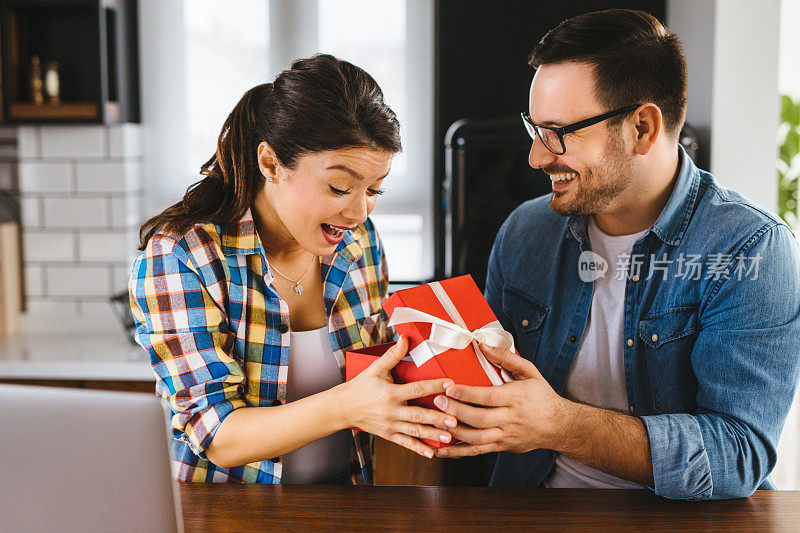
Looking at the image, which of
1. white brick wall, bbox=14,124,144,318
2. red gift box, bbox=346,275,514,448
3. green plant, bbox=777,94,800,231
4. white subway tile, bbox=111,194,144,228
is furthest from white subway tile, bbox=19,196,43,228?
green plant, bbox=777,94,800,231

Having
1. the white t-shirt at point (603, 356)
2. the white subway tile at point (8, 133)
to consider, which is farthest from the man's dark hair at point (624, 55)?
the white subway tile at point (8, 133)

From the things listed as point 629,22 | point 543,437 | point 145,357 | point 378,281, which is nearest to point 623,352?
point 543,437

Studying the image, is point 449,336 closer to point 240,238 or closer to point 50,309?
point 240,238

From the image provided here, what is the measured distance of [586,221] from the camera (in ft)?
4.83

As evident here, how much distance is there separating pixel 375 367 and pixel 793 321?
68cm

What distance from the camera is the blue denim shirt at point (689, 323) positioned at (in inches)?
45.0

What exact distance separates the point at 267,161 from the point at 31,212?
1.82 m

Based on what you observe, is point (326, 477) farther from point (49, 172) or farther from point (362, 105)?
point (49, 172)

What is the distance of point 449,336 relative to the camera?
104 cm

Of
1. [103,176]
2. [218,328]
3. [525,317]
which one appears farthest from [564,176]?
[103,176]

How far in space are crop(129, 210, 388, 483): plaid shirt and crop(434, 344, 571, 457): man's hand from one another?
0.33 meters

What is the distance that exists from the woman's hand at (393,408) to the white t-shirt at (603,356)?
431 mm

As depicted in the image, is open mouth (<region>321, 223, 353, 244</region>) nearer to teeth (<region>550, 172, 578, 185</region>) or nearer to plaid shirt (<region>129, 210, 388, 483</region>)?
plaid shirt (<region>129, 210, 388, 483</region>)

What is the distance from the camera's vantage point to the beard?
1.34 meters
